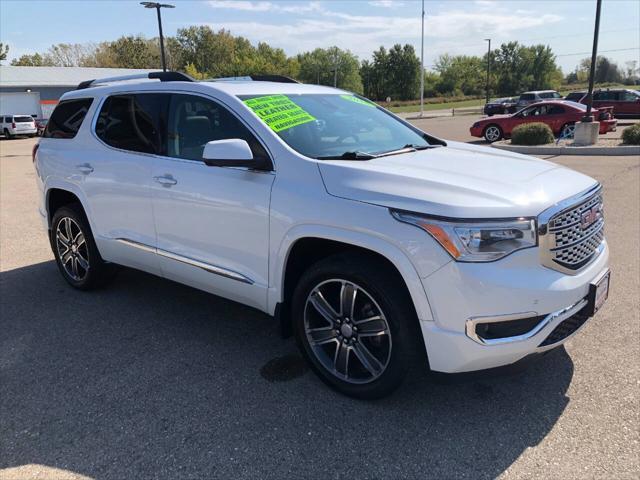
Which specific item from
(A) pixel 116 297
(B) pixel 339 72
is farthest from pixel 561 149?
(B) pixel 339 72

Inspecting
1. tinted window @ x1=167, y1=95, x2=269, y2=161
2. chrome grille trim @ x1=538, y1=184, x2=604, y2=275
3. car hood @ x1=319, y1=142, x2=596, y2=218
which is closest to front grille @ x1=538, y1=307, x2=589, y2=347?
chrome grille trim @ x1=538, y1=184, x2=604, y2=275

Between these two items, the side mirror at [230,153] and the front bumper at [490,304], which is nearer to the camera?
the front bumper at [490,304]

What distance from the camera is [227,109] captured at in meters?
3.60

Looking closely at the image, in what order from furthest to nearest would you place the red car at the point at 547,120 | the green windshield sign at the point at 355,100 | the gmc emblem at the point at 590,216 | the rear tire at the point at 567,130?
the red car at the point at 547,120
the rear tire at the point at 567,130
the green windshield sign at the point at 355,100
the gmc emblem at the point at 590,216

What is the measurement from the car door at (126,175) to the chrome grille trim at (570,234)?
2.79m

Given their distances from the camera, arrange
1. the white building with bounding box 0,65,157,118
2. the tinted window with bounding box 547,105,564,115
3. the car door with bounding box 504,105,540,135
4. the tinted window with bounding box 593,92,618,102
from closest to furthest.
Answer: the tinted window with bounding box 547,105,564,115 < the car door with bounding box 504,105,540,135 < the tinted window with bounding box 593,92,618,102 < the white building with bounding box 0,65,157,118

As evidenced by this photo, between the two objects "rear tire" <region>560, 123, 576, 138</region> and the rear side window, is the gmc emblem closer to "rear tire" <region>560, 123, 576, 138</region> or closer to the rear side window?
the rear side window

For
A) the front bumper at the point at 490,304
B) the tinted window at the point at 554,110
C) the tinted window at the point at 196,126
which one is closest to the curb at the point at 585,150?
the tinted window at the point at 554,110

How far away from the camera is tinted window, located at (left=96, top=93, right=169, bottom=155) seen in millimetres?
4078

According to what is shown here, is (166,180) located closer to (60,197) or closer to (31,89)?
(60,197)

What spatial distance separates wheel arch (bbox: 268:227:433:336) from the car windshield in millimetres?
561

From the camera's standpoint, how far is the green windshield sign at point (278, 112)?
3480mm

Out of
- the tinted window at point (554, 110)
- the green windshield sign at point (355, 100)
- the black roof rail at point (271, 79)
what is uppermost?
the black roof rail at point (271, 79)

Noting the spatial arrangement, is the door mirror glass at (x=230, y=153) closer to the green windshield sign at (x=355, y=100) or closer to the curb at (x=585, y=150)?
the green windshield sign at (x=355, y=100)
